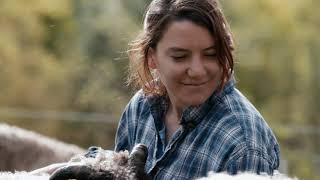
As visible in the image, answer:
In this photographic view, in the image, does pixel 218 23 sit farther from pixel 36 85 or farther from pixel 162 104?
pixel 36 85

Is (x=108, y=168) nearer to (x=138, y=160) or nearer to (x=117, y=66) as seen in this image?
(x=138, y=160)

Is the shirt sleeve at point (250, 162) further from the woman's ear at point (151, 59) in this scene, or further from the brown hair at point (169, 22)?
the woman's ear at point (151, 59)

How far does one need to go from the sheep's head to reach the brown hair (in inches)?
18.6

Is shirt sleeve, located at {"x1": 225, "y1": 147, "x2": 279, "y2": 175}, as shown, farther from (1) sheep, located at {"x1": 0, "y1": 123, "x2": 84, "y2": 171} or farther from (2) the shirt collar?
(1) sheep, located at {"x1": 0, "y1": 123, "x2": 84, "y2": 171}

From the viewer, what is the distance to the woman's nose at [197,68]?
3.18 meters

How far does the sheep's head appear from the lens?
2916mm

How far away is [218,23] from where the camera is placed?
3213 millimetres

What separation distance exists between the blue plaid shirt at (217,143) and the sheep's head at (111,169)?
0.63 feet

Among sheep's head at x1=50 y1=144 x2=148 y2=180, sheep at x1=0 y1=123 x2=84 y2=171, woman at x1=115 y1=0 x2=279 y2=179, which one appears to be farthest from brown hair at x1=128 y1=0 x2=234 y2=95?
sheep at x1=0 y1=123 x2=84 y2=171

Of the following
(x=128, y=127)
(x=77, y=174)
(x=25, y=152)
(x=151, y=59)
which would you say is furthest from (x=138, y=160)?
(x=25, y=152)

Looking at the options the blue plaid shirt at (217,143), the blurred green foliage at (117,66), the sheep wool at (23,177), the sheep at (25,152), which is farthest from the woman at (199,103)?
the blurred green foliage at (117,66)

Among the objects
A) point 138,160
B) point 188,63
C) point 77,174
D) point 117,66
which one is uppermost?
point 117,66

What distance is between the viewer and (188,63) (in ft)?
10.5

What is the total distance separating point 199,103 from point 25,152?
3.58 meters
